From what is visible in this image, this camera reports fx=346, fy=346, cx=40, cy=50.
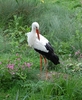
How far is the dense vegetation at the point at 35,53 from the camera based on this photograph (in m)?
5.00

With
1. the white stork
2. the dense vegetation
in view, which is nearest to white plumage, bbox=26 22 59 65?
the white stork

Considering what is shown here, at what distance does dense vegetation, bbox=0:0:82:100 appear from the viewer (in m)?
5.00

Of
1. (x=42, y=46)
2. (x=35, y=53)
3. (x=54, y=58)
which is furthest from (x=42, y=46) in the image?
(x=35, y=53)

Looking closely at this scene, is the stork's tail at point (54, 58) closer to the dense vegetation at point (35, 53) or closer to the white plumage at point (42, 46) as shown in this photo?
the white plumage at point (42, 46)

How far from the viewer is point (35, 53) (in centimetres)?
692

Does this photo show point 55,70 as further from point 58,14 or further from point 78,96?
point 58,14

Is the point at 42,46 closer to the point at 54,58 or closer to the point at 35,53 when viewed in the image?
the point at 54,58

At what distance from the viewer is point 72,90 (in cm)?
490

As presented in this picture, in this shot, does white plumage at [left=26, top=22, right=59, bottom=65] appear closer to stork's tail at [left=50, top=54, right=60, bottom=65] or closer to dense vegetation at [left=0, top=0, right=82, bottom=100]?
stork's tail at [left=50, top=54, right=60, bottom=65]

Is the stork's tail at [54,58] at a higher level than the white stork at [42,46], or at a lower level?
lower

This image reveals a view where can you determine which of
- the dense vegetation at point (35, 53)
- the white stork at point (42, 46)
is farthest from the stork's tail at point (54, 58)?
the dense vegetation at point (35, 53)

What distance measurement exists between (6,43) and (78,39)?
59.1 inches

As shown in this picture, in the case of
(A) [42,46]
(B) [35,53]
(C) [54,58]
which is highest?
(B) [35,53]

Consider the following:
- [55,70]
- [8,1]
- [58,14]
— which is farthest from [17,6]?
[55,70]
